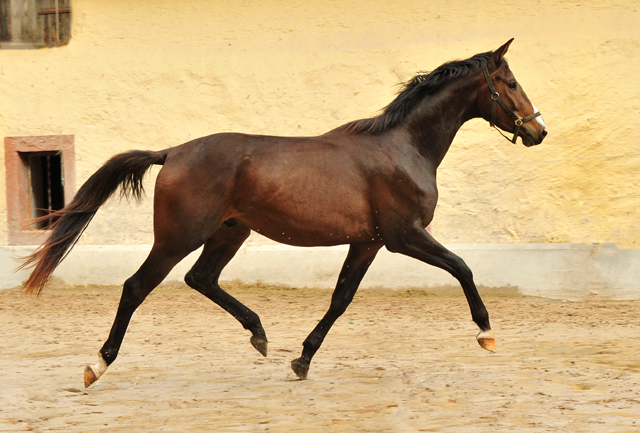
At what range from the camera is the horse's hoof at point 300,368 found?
461 cm

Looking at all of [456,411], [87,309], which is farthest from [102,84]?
[456,411]

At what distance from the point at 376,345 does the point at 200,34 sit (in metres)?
5.23

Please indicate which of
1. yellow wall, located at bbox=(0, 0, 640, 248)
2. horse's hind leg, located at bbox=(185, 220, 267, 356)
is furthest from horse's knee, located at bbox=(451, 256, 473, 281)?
yellow wall, located at bbox=(0, 0, 640, 248)

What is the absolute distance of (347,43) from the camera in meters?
8.99

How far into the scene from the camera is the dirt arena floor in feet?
11.9

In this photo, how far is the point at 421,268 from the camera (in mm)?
8500

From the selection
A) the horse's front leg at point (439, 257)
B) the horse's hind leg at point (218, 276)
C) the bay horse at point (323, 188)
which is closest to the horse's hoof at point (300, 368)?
the bay horse at point (323, 188)

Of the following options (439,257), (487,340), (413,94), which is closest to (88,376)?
(439,257)

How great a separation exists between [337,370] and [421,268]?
12.4 ft

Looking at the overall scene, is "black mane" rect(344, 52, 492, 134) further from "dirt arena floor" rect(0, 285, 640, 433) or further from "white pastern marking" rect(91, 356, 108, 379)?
"white pastern marking" rect(91, 356, 108, 379)

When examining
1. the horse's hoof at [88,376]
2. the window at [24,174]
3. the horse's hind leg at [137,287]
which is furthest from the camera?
the window at [24,174]

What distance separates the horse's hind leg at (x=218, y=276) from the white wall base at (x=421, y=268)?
3.57 meters

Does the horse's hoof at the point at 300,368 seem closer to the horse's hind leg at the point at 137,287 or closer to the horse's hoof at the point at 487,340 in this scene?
the horse's hind leg at the point at 137,287

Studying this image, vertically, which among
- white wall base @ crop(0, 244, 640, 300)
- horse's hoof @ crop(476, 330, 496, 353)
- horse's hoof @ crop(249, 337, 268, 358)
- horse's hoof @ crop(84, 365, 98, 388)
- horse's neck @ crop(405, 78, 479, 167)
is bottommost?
white wall base @ crop(0, 244, 640, 300)
